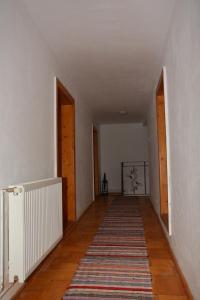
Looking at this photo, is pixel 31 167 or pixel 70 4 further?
pixel 31 167

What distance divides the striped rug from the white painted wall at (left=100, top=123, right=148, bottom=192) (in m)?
4.44

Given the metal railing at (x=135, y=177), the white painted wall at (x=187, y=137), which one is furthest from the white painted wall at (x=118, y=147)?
the white painted wall at (x=187, y=137)

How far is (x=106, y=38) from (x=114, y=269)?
217cm

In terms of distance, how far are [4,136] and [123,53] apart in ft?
6.01

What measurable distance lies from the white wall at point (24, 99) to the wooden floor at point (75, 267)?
0.81m

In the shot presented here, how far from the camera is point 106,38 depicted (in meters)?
2.54

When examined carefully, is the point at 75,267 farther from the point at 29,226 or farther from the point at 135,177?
the point at 135,177

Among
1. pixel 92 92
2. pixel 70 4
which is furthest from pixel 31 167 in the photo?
pixel 92 92

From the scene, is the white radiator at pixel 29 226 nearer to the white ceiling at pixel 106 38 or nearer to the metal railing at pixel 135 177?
the white ceiling at pixel 106 38

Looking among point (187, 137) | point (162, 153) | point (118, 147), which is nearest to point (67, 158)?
point (162, 153)

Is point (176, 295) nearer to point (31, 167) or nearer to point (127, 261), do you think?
point (127, 261)

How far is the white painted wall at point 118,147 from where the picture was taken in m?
7.98

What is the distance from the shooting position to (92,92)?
452 centimetres

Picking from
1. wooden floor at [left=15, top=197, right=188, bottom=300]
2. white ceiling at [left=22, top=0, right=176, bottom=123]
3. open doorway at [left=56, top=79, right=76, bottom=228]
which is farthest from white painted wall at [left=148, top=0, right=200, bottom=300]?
open doorway at [left=56, top=79, right=76, bottom=228]
